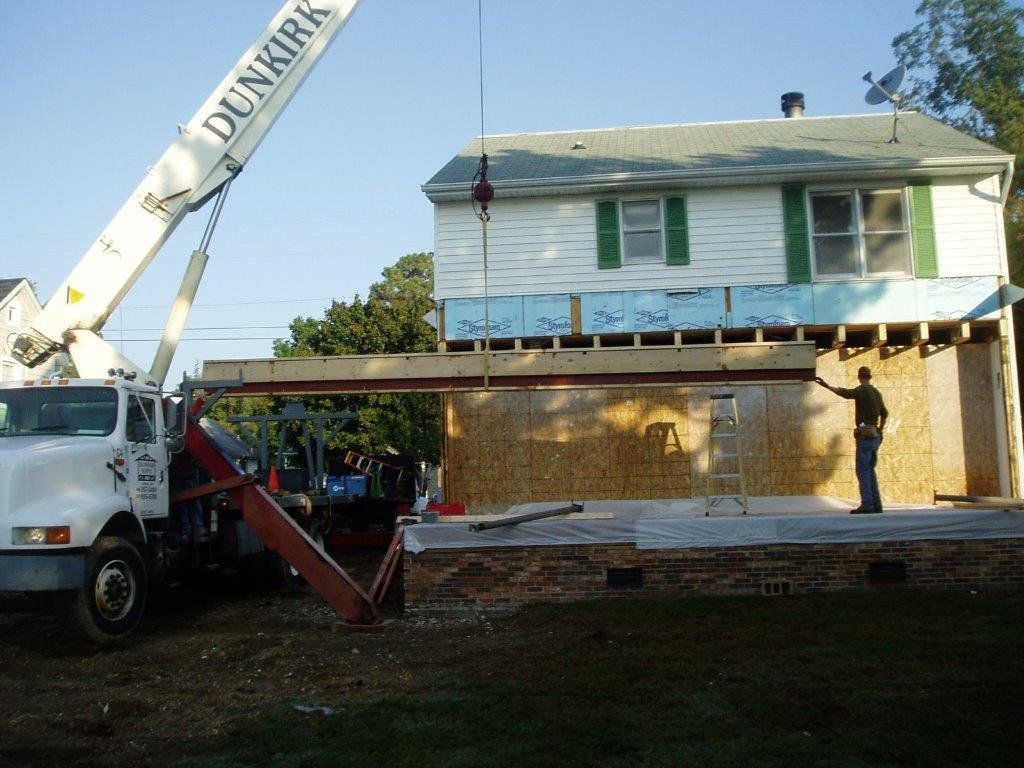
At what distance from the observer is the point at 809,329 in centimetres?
1706

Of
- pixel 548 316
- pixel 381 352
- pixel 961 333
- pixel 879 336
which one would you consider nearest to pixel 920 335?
pixel 879 336

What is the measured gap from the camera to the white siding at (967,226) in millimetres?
17125

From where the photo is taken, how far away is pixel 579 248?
57.7 ft

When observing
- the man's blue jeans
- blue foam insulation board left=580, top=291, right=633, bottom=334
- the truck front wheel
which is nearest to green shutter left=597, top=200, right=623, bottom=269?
blue foam insulation board left=580, top=291, right=633, bottom=334

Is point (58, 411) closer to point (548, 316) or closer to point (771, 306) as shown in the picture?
point (548, 316)

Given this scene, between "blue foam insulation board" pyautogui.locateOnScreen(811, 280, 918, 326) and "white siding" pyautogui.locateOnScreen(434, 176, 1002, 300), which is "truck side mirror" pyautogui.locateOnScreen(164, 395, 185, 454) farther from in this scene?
"blue foam insulation board" pyautogui.locateOnScreen(811, 280, 918, 326)

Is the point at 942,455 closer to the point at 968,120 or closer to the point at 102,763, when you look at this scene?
the point at 102,763

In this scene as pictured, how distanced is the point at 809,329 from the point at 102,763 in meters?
14.3

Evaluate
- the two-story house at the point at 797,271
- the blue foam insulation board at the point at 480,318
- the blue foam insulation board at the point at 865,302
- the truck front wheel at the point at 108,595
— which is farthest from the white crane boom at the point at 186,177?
the blue foam insulation board at the point at 865,302

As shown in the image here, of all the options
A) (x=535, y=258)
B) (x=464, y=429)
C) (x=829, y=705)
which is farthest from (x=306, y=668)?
(x=535, y=258)

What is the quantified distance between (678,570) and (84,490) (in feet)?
18.6

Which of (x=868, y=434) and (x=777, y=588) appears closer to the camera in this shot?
(x=777, y=588)

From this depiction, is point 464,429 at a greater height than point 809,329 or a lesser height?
lesser

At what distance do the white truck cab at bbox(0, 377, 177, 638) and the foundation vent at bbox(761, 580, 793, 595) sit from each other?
19.6ft
